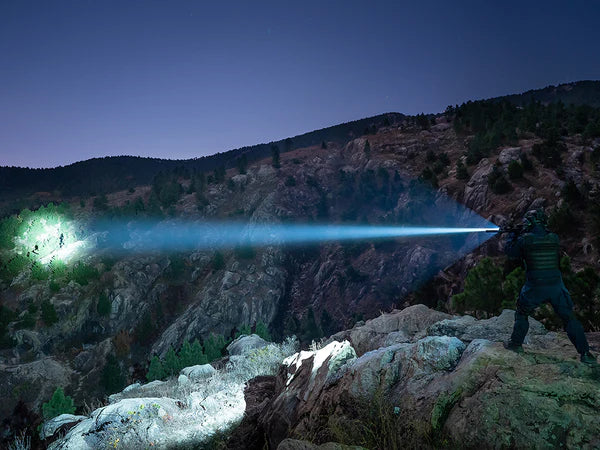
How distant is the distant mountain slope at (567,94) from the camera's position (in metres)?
125

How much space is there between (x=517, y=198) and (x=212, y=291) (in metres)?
44.0

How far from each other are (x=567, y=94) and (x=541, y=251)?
178 meters

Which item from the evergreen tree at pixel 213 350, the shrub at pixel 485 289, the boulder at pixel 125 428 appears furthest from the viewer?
the evergreen tree at pixel 213 350

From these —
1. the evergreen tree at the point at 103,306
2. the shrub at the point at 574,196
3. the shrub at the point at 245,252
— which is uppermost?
the shrub at the point at 574,196

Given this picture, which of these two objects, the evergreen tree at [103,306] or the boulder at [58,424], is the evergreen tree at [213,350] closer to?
the evergreen tree at [103,306]

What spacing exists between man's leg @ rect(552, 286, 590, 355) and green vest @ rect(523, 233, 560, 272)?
0.54 meters

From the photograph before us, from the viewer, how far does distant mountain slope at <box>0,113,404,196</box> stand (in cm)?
13162

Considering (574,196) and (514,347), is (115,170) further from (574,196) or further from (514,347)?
(514,347)

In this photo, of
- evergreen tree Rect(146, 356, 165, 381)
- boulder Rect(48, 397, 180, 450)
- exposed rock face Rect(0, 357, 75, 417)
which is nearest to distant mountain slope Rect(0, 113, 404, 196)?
exposed rock face Rect(0, 357, 75, 417)

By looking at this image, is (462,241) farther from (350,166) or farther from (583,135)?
(350,166)

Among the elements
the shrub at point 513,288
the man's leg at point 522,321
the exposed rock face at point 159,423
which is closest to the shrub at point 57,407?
the exposed rock face at point 159,423

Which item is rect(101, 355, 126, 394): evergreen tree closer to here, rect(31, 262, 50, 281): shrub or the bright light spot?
rect(31, 262, 50, 281): shrub

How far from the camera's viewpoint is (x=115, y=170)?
158 metres

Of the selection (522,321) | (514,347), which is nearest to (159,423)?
(514,347)
